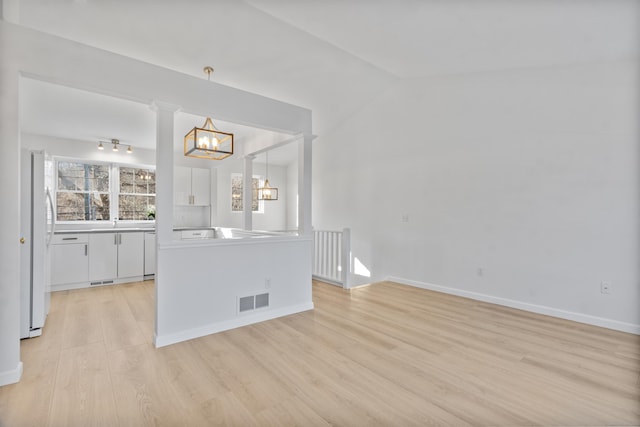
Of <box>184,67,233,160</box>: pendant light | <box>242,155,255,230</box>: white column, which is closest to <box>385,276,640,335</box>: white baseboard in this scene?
<box>242,155,255,230</box>: white column

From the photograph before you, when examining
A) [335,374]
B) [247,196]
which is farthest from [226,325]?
[247,196]

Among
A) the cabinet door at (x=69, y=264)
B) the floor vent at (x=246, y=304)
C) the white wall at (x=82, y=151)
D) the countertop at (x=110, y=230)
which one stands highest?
the white wall at (x=82, y=151)

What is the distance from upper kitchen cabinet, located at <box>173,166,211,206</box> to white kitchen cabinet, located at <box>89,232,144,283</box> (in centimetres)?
124

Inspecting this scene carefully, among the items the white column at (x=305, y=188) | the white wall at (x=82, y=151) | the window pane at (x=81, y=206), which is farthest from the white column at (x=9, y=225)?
the window pane at (x=81, y=206)

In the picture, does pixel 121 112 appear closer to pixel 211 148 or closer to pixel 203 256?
pixel 211 148

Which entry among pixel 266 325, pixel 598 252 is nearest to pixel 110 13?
pixel 266 325

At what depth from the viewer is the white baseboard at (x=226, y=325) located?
275 centimetres

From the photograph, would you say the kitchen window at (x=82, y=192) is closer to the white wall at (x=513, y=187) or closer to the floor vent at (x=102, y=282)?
the floor vent at (x=102, y=282)

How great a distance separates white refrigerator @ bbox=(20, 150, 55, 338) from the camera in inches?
109

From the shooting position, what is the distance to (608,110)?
312 centimetres

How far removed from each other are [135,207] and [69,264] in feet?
5.41

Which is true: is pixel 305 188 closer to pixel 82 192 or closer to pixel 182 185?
pixel 182 185

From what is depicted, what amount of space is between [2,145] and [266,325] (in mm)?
2562

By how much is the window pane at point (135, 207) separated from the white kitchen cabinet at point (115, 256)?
0.98 m
